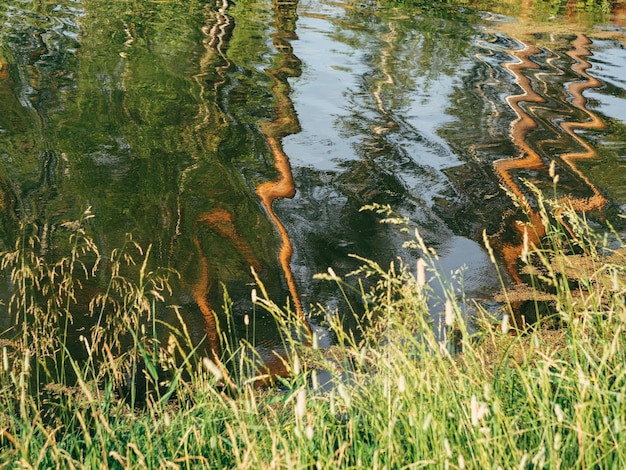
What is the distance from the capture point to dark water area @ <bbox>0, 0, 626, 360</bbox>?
4133mm

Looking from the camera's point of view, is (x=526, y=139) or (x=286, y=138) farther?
(x=526, y=139)

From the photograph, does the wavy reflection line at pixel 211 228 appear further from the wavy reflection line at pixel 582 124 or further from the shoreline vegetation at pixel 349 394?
the wavy reflection line at pixel 582 124

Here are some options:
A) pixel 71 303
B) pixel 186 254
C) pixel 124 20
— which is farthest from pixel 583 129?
pixel 124 20

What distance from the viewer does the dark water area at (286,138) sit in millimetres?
4133

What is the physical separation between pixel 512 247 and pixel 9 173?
8.97 feet

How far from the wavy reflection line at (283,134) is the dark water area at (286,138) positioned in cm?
2

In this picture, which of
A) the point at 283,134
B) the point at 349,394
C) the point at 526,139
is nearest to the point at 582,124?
the point at 526,139

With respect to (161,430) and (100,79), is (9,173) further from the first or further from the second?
(161,430)

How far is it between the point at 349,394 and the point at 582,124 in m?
4.74

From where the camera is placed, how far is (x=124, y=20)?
31.2 feet

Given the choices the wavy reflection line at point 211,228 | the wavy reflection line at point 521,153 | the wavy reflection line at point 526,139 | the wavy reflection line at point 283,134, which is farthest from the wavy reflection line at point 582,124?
the wavy reflection line at point 211,228

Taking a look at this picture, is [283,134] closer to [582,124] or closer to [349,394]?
[582,124]

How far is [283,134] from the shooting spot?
5879 mm

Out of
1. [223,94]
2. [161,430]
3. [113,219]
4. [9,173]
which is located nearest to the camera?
[161,430]
